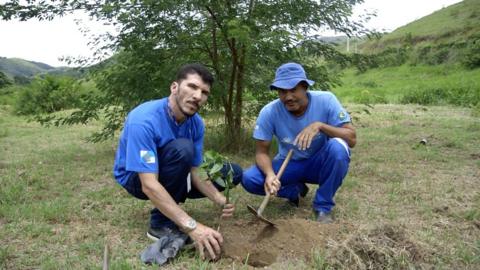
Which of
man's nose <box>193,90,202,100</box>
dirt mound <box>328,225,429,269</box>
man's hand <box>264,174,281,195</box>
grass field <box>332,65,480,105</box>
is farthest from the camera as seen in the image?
grass field <box>332,65,480,105</box>

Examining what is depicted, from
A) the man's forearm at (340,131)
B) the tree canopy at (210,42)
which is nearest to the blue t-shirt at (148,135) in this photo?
the man's forearm at (340,131)

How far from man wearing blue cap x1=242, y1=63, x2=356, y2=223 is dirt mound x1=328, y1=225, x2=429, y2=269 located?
75 centimetres

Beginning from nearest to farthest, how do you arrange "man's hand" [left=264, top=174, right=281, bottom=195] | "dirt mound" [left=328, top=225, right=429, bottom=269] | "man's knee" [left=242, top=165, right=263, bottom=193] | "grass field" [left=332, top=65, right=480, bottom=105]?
"dirt mound" [left=328, top=225, right=429, bottom=269] → "man's hand" [left=264, top=174, right=281, bottom=195] → "man's knee" [left=242, top=165, right=263, bottom=193] → "grass field" [left=332, top=65, right=480, bottom=105]

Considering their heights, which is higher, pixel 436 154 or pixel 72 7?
pixel 72 7

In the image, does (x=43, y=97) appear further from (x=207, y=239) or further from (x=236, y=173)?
(x=207, y=239)

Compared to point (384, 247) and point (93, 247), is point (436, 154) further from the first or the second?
point (93, 247)

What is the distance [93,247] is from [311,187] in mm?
2199

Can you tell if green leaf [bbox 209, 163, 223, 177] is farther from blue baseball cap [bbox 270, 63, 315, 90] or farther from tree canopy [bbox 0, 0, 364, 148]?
tree canopy [bbox 0, 0, 364, 148]

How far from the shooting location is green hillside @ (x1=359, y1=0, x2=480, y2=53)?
2586cm

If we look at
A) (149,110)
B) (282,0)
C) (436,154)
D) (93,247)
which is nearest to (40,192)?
(93,247)

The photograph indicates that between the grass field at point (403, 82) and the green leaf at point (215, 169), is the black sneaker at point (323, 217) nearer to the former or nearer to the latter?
the green leaf at point (215, 169)

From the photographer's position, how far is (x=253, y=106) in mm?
6195

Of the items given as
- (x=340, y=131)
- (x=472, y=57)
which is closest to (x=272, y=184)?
(x=340, y=131)

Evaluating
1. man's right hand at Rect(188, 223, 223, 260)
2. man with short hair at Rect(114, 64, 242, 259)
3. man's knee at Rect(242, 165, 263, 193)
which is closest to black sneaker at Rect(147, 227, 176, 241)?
man with short hair at Rect(114, 64, 242, 259)
